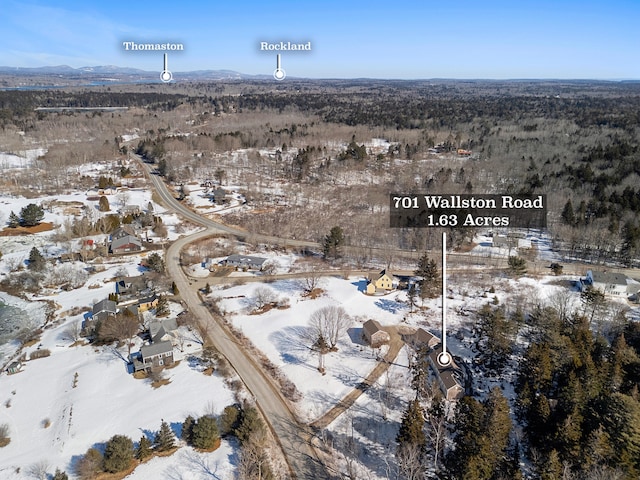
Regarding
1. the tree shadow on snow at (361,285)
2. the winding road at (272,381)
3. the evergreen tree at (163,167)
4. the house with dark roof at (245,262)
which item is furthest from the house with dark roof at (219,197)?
the tree shadow on snow at (361,285)

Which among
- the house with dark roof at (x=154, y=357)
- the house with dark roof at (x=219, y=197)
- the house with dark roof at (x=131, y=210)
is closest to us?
the house with dark roof at (x=154, y=357)

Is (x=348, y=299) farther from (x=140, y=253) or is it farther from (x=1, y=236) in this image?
(x=1, y=236)

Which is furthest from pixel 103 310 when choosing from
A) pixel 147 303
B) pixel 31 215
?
pixel 31 215

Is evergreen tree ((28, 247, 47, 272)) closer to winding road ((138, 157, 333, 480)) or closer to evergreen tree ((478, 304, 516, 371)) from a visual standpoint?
winding road ((138, 157, 333, 480))

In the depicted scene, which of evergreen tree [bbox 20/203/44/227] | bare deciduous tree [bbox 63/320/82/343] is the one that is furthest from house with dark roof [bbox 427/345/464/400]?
evergreen tree [bbox 20/203/44/227]

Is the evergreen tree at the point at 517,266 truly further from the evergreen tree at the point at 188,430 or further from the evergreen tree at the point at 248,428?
the evergreen tree at the point at 188,430

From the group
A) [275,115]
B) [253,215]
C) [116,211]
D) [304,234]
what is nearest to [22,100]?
[275,115]

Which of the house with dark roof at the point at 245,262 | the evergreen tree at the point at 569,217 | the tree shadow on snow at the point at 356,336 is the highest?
the evergreen tree at the point at 569,217

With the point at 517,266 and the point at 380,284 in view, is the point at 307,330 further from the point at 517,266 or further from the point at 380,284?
the point at 517,266
